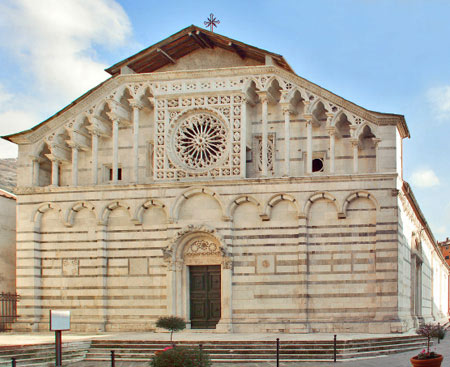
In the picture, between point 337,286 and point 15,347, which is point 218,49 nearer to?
point 337,286

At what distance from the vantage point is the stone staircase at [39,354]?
1981 cm

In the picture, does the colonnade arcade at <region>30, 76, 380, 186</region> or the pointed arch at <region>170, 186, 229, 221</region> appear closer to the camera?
the colonnade arcade at <region>30, 76, 380, 186</region>

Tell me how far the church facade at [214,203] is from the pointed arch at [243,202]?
0.05 m

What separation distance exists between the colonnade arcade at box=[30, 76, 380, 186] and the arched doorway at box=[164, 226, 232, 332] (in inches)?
94.3

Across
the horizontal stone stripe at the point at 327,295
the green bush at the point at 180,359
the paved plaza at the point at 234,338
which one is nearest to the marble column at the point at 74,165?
the paved plaza at the point at 234,338

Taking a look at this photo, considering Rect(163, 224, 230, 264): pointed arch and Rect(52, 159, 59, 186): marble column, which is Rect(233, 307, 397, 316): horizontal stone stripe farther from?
Rect(52, 159, 59, 186): marble column

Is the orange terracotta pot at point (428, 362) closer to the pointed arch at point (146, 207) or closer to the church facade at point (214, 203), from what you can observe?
the church facade at point (214, 203)

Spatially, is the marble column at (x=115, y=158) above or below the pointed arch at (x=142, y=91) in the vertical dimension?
Answer: below

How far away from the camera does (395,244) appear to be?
24.5 meters

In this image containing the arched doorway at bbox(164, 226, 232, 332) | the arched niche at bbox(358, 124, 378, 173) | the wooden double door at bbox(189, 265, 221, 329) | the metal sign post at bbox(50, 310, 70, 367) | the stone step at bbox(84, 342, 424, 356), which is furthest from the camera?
the wooden double door at bbox(189, 265, 221, 329)

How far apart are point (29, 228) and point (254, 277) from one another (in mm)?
8170

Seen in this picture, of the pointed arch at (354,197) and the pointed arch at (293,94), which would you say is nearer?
the pointed arch at (354,197)

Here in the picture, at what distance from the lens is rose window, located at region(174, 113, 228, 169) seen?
2641 cm

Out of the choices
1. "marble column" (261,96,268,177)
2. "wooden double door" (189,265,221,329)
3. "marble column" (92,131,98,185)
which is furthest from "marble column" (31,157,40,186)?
"marble column" (261,96,268,177)
